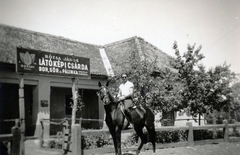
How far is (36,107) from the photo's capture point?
1312cm

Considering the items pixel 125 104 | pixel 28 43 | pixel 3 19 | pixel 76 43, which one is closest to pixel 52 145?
pixel 125 104

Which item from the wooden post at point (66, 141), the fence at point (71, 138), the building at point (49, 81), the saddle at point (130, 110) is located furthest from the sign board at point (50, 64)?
the saddle at point (130, 110)

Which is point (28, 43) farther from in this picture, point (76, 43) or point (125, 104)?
point (125, 104)

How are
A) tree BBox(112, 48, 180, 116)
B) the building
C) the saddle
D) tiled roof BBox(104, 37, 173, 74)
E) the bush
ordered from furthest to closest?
tiled roof BBox(104, 37, 173, 74)
the building
tree BBox(112, 48, 180, 116)
the bush
the saddle

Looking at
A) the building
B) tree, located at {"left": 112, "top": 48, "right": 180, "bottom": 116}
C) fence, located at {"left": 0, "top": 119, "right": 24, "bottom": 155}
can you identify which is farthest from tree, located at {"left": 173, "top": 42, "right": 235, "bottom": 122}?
fence, located at {"left": 0, "top": 119, "right": 24, "bottom": 155}

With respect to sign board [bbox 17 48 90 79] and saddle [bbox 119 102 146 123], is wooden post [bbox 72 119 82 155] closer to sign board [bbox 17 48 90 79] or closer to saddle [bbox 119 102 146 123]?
saddle [bbox 119 102 146 123]

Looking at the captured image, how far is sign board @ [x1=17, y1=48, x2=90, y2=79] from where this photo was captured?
25.3ft

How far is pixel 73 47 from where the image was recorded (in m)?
17.4

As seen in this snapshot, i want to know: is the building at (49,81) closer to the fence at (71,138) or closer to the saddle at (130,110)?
the fence at (71,138)

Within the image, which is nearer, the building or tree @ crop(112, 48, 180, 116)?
tree @ crop(112, 48, 180, 116)

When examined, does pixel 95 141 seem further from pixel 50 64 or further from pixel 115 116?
pixel 50 64

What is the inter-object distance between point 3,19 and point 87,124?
1260 centimetres

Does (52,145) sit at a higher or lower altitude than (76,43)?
lower

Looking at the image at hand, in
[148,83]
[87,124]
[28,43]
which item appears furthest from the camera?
[87,124]
